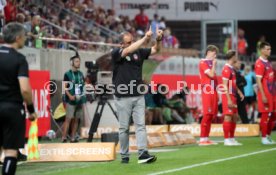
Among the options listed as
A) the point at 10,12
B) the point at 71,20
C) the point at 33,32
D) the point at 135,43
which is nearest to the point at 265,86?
the point at 135,43

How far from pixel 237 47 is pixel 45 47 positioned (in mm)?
18045

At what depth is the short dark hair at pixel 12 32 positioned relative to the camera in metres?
10.1

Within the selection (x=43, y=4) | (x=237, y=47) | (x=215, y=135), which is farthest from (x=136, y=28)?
(x=215, y=135)

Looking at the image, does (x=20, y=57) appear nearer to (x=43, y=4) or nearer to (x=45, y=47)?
(x=45, y=47)

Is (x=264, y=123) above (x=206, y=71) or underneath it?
underneath

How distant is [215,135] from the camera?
23.8 m

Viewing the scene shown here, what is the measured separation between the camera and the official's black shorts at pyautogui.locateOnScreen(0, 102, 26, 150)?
9961mm

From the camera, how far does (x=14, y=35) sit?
33.3 feet

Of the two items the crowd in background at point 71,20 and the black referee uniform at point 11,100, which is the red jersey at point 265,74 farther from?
the black referee uniform at point 11,100

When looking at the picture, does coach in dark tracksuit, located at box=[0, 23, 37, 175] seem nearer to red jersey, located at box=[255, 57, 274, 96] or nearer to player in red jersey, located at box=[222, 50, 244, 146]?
player in red jersey, located at box=[222, 50, 244, 146]

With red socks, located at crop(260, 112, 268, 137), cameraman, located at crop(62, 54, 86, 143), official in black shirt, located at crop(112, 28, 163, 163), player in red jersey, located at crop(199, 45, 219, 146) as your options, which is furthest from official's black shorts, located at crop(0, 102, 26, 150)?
cameraman, located at crop(62, 54, 86, 143)

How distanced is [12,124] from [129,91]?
4.40m

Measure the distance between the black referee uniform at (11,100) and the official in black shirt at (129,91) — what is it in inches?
164

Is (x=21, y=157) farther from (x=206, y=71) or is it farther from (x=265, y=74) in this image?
(x=265, y=74)
